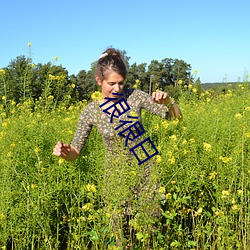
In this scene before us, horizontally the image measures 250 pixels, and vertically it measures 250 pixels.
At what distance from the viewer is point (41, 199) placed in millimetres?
2092

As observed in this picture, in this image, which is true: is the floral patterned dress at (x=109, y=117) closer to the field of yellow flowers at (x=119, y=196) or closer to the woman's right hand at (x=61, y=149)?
the field of yellow flowers at (x=119, y=196)

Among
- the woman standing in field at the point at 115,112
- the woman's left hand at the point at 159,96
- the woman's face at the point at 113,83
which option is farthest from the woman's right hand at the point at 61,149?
the woman's left hand at the point at 159,96

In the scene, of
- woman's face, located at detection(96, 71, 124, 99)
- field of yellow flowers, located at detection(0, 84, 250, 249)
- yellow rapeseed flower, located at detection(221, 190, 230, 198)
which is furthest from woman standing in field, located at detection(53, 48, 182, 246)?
yellow rapeseed flower, located at detection(221, 190, 230, 198)

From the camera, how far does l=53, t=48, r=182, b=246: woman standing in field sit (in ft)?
6.89

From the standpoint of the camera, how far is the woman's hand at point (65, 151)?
6.64 feet

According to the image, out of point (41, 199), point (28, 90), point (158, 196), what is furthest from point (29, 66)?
point (158, 196)

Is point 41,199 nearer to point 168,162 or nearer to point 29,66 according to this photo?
point 168,162

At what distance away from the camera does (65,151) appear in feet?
6.88

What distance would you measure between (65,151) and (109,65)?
59 cm

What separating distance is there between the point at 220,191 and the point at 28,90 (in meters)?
1.86

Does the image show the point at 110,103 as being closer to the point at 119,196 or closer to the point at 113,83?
the point at 113,83

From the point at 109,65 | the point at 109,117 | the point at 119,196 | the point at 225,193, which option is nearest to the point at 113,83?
the point at 109,65

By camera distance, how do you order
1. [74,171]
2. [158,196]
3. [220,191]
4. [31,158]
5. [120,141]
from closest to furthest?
[158,196] → [120,141] → [220,191] → [74,171] → [31,158]

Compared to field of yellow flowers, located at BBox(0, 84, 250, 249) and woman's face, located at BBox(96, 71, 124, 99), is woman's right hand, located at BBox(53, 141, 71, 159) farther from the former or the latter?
woman's face, located at BBox(96, 71, 124, 99)
